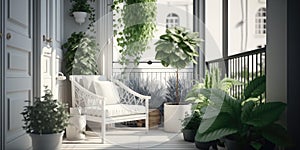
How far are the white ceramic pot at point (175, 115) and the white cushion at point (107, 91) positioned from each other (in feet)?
2.22

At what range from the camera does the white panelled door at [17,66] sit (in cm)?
218

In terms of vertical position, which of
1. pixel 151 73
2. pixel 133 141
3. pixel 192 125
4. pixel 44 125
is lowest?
pixel 133 141

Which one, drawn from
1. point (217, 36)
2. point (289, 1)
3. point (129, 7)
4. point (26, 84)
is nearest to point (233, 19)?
point (217, 36)

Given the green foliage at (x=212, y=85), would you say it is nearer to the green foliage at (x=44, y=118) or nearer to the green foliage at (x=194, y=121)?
the green foliage at (x=194, y=121)

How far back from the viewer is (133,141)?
10.7 feet

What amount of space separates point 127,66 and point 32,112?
219cm

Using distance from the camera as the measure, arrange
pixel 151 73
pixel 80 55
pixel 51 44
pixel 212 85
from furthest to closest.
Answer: pixel 151 73 < pixel 80 55 < pixel 51 44 < pixel 212 85

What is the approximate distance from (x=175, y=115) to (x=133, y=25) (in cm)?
143

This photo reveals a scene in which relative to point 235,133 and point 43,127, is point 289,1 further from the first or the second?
point 43,127

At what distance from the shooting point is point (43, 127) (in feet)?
7.83

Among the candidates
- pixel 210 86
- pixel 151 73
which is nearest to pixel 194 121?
pixel 210 86

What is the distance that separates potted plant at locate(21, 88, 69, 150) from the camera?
92.9 inches

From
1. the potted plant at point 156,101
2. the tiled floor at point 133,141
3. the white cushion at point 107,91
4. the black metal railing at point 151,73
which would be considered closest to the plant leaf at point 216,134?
the tiled floor at point 133,141

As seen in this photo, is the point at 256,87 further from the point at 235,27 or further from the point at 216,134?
the point at 235,27
